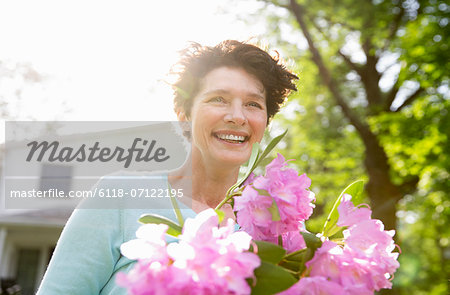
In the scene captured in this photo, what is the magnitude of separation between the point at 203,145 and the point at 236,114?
7.8 inches

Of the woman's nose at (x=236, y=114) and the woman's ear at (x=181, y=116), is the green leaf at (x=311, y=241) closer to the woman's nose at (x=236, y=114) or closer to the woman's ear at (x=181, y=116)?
the woman's nose at (x=236, y=114)

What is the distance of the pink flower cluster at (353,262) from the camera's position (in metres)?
0.76

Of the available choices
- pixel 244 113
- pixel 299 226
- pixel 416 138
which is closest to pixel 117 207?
pixel 244 113

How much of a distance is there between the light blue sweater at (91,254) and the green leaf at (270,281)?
0.87 meters

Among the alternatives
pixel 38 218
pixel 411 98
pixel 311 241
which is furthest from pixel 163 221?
pixel 38 218

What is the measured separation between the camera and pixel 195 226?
695 millimetres

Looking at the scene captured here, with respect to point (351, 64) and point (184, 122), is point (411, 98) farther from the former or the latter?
point (184, 122)

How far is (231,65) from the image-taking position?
1722mm

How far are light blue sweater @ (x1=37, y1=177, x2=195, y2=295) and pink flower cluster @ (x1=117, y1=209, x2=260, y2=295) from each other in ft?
2.71

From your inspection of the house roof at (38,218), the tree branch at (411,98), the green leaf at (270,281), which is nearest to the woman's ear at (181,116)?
the green leaf at (270,281)

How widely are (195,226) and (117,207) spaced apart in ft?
3.26

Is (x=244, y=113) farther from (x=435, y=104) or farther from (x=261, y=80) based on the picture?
(x=435, y=104)

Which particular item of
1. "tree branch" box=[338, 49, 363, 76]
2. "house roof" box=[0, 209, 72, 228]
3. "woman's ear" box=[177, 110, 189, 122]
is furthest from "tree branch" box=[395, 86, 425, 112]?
"woman's ear" box=[177, 110, 189, 122]

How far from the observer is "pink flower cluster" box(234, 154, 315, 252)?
85cm
